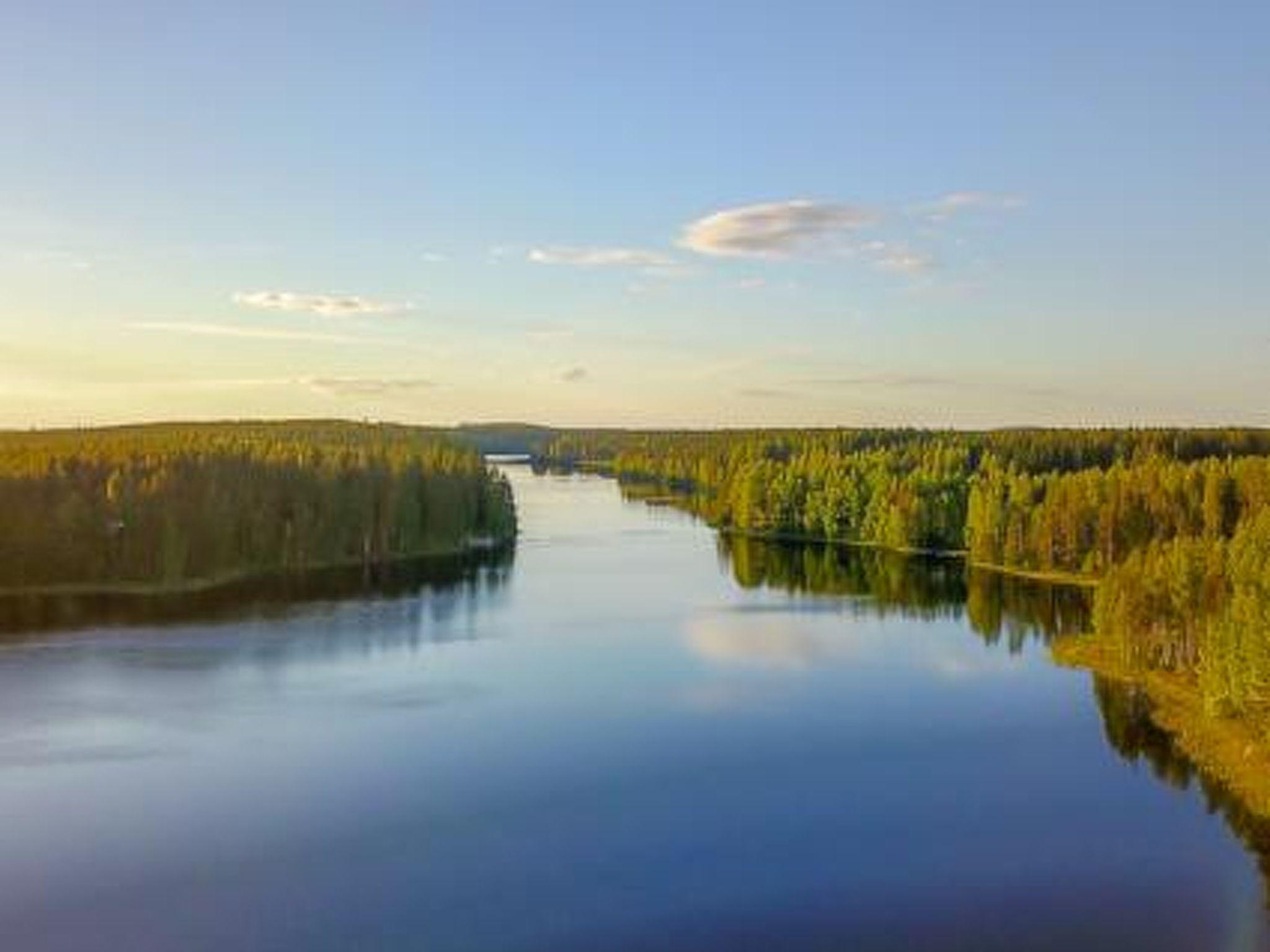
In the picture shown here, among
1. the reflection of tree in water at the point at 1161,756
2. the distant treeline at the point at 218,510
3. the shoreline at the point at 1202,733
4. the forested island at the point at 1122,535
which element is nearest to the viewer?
the reflection of tree in water at the point at 1161,756

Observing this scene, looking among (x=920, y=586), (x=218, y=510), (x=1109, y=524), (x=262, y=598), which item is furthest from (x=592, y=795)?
(x=1109, y=524)

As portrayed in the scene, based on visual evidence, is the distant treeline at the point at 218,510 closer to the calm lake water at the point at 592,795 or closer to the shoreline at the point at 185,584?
the shoreline at the point at 185,584

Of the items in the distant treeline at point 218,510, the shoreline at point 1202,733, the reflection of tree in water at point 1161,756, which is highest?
the distant treeline at point 218,510

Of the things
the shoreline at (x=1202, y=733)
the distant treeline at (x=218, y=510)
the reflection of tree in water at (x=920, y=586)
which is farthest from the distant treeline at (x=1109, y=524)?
the distant treeline at (x=218, y=510)

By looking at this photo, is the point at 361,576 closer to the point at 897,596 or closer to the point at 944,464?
the point at 897,596

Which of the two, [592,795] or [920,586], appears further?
[920,586]

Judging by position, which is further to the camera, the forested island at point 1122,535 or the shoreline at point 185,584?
the shoreline at point 185,584

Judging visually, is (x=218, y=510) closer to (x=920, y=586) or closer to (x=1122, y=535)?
(x=920, y=586)
